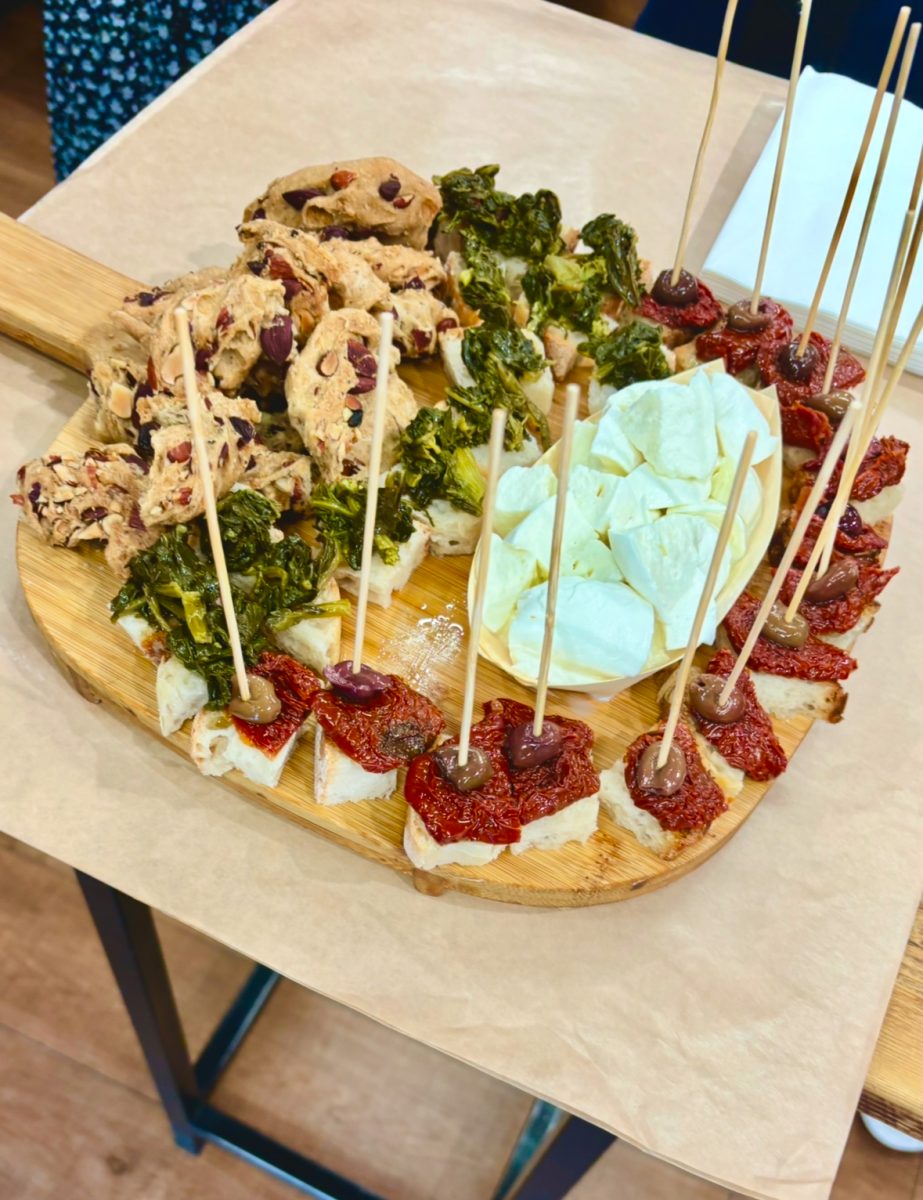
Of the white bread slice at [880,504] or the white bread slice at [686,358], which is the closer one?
the white bread slice at [880,504]

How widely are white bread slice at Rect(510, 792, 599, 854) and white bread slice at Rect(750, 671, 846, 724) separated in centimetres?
41

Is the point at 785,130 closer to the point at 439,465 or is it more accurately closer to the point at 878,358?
the point at 878,358

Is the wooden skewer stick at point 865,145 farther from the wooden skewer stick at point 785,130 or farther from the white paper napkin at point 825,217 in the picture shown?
the white paper napkin at point 825,217

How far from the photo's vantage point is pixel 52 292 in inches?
97.5

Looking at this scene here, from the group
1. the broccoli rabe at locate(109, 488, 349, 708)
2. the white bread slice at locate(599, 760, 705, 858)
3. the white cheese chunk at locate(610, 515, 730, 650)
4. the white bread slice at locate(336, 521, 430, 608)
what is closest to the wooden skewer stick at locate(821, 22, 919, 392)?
the white cheese chunk at locate(610, 515, 730, 650)

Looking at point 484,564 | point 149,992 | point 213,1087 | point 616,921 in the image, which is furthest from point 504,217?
point 213,1087

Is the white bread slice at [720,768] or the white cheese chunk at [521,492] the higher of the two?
the white cheese chunk at [521,492]

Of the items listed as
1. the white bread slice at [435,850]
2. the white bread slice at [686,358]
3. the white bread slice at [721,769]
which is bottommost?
the white bread slice at [435,850]

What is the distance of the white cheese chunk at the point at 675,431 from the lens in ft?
7.02

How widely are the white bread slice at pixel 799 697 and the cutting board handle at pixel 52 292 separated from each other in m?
1.57

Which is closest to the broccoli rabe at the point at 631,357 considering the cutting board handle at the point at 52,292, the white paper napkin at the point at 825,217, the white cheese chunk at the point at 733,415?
the white cheese chunk at the point at 733,415

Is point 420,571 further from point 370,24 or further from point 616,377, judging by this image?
point 370,24

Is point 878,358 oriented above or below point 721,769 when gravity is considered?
above

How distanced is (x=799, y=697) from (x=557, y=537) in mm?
711
